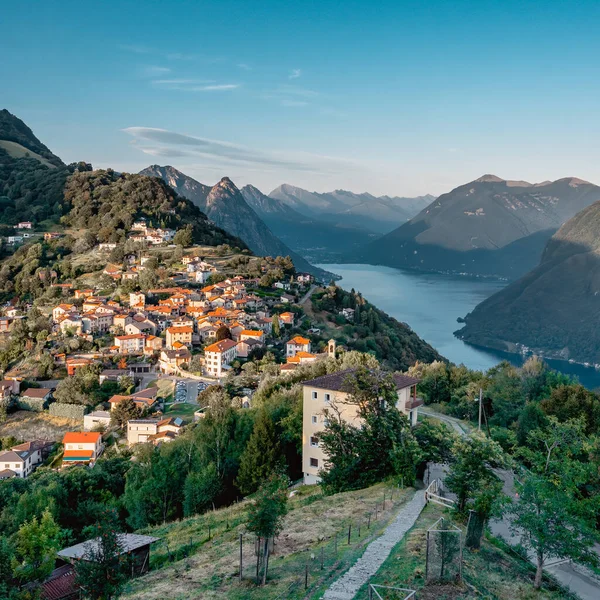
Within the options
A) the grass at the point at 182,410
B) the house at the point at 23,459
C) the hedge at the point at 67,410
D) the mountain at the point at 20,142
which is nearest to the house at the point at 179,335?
the hedge at the point at 67,410

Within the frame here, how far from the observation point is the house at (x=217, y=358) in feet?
114

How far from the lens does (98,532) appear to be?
8383 millimetres

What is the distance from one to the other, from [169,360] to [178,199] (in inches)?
1736

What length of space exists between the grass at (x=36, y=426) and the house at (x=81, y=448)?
12.4 feet

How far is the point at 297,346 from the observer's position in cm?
3650

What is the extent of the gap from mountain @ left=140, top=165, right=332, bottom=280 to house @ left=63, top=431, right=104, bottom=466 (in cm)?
11816

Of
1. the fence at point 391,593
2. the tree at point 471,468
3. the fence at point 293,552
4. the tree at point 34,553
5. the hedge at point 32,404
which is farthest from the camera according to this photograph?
the hedge at point 32,404

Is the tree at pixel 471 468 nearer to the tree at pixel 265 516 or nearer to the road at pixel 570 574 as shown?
the road at pixel 570 574

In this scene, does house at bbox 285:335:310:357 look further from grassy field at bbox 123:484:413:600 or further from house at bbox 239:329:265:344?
grassy field at bbox 123:484:413:600

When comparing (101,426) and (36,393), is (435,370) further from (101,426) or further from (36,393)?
(36,393)

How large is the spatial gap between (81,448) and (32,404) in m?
8.83

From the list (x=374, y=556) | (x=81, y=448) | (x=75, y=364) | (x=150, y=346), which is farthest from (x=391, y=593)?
(x=150, y=346)

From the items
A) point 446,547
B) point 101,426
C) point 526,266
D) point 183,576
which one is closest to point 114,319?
point 101,426

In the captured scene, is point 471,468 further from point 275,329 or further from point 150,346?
point 150,346
